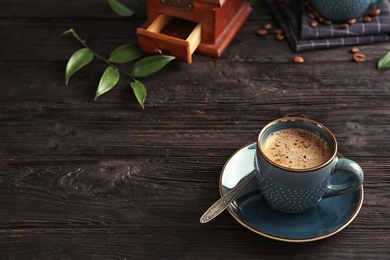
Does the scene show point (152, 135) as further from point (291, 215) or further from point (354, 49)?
point (354, 49)

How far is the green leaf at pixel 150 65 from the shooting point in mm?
1390

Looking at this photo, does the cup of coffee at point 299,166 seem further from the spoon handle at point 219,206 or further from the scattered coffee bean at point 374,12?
the scattered coffee bean at point 374,12

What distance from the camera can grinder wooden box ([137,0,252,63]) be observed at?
4.56ft

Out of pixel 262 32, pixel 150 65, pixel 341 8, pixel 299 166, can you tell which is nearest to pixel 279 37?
pixel 262 32

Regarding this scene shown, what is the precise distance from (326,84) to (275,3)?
34cm

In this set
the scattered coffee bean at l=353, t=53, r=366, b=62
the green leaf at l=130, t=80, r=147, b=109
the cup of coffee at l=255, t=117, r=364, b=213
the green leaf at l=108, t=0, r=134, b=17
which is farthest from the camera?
the green leaf at l=108, t=0, r=134, b=17

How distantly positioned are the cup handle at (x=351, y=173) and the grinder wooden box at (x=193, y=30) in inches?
20.6

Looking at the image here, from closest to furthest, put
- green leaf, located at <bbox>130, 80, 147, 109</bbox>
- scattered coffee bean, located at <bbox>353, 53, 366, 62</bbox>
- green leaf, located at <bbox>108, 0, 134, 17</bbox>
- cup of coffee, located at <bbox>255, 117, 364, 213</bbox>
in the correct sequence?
cup of coffee, located at <bbox>255, 117, 364, 213</bbox> < green leaf, located at <bbox>130, 80, 147, 109</bbox> < scattered coffee bean, located at <bbox>353, 53, 366, 62</bbox> < green leaf, located at <bbox>108, 0, 134, 17</bbox>

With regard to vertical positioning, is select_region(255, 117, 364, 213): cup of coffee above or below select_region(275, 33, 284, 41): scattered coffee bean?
above

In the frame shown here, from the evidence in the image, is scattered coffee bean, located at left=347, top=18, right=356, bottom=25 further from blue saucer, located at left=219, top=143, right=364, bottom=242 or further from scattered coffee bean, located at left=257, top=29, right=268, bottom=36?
blue saucer, located at left=219, top=143, right=364, bottom=242

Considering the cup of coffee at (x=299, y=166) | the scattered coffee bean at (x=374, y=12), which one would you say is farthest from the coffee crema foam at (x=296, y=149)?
the scattered coffee bean at (x=374, y=12)

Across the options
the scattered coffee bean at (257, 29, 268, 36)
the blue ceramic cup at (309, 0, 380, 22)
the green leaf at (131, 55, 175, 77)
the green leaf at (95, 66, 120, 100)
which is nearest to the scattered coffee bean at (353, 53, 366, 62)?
the blue ceramic cup at (309, 0, 380, 22)

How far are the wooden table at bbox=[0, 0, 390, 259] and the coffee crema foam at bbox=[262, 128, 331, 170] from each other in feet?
0.45

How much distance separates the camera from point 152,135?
1.25 meters
